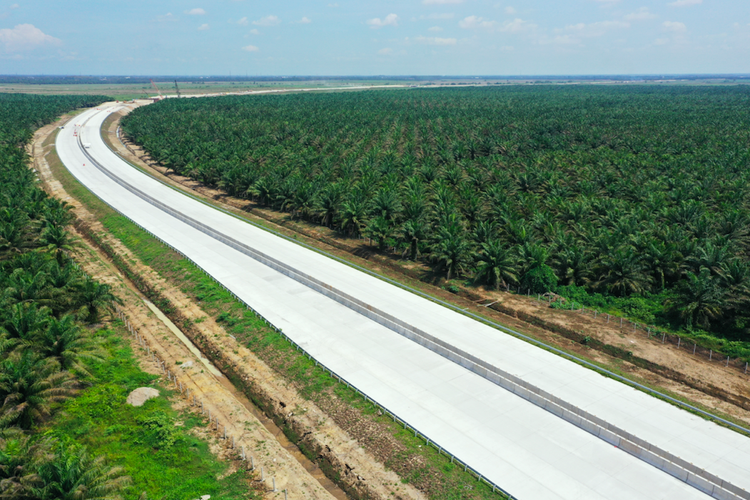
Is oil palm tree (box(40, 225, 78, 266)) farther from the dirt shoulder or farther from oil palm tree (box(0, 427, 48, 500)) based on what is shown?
oil palm tree (box(0, 427, 48, 500))

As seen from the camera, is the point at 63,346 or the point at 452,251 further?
the point at 452,251

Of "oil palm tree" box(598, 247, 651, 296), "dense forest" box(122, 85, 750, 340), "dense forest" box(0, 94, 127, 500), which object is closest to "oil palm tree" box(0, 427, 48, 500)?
"dense forest" box(0, 94, 127, 500)

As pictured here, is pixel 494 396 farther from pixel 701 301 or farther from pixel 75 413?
pixel 75 413

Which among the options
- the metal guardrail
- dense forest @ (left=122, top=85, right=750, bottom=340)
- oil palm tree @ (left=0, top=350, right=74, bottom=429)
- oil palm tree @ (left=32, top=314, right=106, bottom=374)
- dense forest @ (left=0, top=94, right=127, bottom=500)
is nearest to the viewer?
dense forest @ (left=0, top=94, right=127, bottom=500)

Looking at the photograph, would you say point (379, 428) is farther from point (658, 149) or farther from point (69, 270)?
point (658, 149)

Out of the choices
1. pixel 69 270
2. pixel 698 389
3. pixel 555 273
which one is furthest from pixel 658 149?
pixel 69 270

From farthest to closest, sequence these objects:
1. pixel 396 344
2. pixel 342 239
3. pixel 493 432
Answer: pixel 342 239 → pixel 396 344 → pixel 493 432

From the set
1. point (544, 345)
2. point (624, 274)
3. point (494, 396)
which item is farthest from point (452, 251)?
point (494, 396)
